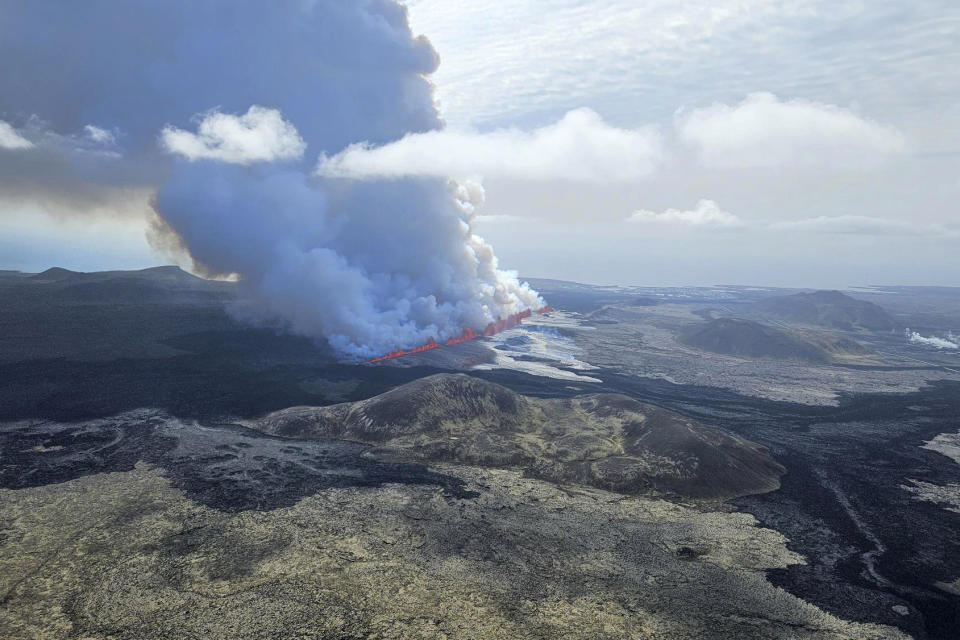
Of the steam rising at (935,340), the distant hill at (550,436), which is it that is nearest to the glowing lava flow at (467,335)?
the distant hill at (550,436)

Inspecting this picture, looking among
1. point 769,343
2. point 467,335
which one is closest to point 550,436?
point 467,335

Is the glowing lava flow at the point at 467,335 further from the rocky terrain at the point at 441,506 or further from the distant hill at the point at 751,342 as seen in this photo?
the distant hill at the point at 751,342

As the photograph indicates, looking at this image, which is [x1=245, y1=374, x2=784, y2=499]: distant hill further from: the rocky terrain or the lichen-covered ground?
the lichen-covered ground

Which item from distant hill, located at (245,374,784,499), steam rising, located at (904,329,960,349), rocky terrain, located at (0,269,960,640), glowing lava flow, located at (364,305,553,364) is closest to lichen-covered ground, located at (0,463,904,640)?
rocky terrain, located at (0,269,960,640)

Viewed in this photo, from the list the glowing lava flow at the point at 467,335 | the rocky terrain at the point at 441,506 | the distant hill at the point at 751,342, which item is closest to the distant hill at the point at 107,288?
the rocky terrain at the point at 441,506

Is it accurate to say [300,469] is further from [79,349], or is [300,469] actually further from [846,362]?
[846,362]

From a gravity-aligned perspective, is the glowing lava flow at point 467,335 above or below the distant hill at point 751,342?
above

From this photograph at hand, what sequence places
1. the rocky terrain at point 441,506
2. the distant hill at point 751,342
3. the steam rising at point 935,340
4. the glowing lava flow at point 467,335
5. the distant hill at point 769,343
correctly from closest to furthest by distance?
the rocky terrain at point 441,506, the glowing lava flow at point 467,335, the distant hill at point 751,342, the distant hill at point 769,343, the steam rising at point 935,340

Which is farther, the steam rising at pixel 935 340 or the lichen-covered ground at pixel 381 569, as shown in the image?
the steam rising at pixel 935 340

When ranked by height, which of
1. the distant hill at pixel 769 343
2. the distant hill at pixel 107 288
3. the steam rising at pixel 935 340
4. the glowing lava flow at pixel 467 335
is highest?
the distant hill at pixel 107 288

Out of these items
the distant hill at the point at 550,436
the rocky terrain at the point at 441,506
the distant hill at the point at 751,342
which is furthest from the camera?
the distant hill at the point at 751,342
